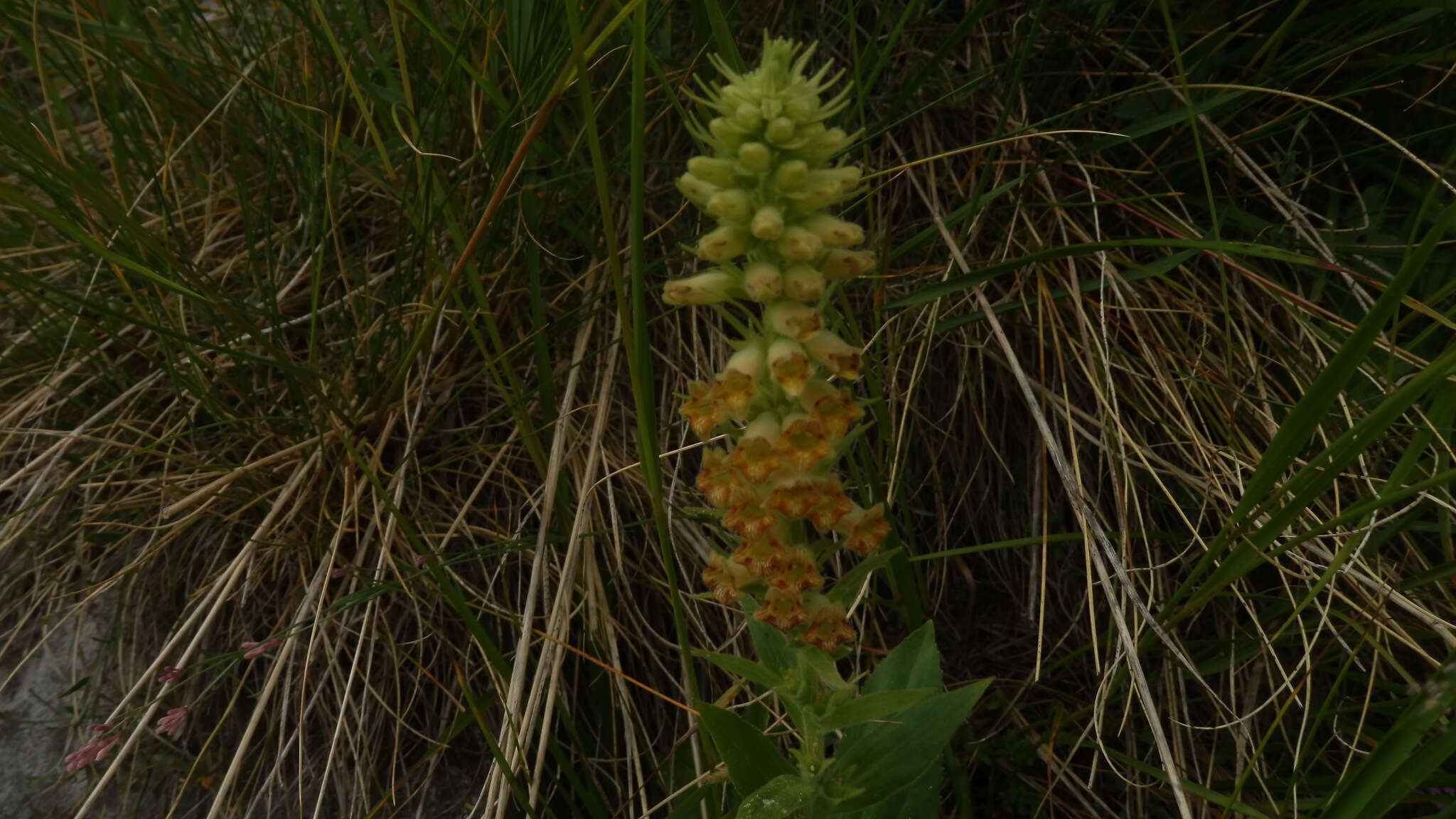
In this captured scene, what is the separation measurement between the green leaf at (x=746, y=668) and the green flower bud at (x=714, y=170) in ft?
2.43

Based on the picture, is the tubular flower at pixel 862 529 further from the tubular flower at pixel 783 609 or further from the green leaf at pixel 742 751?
the green leaf at pixel 742 751

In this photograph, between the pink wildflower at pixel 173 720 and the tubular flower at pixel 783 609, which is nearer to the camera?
the tubular flower at pixel 783 609

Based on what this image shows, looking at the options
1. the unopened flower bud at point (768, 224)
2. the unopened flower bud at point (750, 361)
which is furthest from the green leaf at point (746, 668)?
the unopened flower bud at point (768, 224)

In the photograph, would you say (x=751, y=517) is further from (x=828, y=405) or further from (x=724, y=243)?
(x=724, y=243)

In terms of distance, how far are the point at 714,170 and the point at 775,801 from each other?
0.99 metres

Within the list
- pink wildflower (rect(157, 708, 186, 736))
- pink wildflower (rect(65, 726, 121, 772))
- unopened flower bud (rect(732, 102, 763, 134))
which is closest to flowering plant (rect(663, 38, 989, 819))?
unopened flower bud (rect(732, 102, 763, 134))

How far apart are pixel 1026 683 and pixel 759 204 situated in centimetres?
136

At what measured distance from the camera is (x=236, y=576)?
232 cm

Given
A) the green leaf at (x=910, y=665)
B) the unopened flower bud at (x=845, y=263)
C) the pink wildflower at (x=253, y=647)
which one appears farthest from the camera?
the pink wildflower at (x=253, y=647)

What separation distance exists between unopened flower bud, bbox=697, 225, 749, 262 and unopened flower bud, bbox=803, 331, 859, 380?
17 cm

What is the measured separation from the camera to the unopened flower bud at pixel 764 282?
4.78 ft

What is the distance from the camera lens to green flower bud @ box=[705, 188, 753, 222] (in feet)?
4.69

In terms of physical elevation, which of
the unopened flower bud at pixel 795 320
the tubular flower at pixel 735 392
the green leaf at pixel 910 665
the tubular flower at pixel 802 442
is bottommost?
the green leaf at pixel 910 665

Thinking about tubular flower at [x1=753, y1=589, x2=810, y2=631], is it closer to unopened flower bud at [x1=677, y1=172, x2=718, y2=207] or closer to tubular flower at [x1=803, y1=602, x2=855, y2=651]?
tubular flower at [x1=803, y1=602, x2=855, y2=651]
